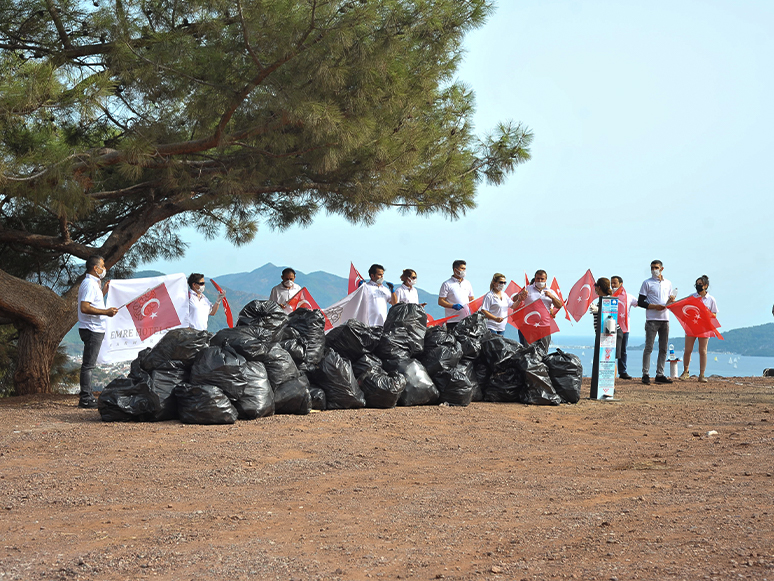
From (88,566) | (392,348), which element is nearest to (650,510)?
(88,566)

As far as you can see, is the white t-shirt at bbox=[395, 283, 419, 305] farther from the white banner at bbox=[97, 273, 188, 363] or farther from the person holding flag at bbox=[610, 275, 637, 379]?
the person holding flag at bbox=[610, 275, 637, 379]

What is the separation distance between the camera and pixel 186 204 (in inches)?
438

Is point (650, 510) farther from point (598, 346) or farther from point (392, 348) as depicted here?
point (598, 346)

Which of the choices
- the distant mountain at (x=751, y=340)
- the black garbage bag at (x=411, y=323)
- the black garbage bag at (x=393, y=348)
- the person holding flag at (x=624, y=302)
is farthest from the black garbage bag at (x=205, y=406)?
the distant mountain at (x=751, y=340)

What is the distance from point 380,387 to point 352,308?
7.58ft

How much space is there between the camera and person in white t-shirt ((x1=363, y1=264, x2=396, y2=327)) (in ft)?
33.2

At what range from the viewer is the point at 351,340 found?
8352 mm

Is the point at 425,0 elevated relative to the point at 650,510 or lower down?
elevated

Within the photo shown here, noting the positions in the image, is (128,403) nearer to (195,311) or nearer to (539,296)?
(195,311)

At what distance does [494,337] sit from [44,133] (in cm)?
598

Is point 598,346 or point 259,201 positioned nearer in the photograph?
point 598,346

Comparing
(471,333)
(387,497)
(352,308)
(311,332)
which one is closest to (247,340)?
(311,332)

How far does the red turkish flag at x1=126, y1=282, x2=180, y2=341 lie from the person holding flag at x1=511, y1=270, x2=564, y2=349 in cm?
473

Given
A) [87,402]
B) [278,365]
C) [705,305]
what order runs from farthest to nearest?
1. [705,305]
2. [87,402]
3. [278,365]
